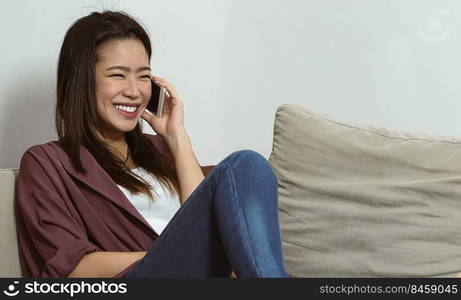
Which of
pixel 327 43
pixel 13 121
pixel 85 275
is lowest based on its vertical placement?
pixel 85 275

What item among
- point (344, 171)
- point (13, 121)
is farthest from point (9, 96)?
point (344, 171)

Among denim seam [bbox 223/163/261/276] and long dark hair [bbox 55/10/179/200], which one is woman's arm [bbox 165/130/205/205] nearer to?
long dark hair [bbox 55/10/179/200]

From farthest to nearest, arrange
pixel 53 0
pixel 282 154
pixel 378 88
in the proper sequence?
1. pixel 378 88
2. pixel 53 0
3. pixel 282 154

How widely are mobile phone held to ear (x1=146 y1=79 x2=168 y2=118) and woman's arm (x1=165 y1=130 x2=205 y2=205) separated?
0.31 feet

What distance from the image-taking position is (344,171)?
1.84 meters

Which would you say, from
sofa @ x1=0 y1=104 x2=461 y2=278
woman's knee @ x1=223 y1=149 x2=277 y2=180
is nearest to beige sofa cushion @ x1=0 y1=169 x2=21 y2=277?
sofa @ x1=0 y1=104 x2=461 y2=278

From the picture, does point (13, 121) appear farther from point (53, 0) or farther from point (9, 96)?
point (53, 0)

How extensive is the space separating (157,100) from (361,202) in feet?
2.34

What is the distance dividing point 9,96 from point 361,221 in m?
1.12

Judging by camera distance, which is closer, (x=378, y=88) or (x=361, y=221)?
(x=361, y=221)

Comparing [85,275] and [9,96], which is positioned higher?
[9,96]

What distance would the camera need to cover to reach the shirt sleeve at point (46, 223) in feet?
5.38

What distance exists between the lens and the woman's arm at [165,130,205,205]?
6.59ft

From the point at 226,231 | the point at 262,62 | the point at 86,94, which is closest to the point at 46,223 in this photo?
the point at 86,94
